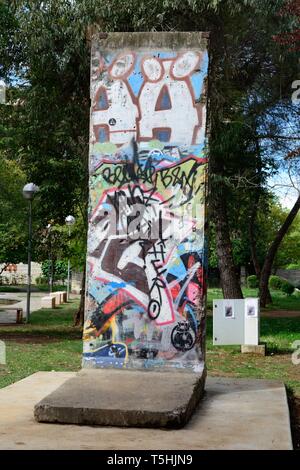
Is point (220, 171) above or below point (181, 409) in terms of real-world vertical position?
above

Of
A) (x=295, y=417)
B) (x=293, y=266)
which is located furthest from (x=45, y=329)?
(x=293, y=266)

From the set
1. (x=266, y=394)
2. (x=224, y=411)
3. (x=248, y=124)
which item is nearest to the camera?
(x=224, y=411)

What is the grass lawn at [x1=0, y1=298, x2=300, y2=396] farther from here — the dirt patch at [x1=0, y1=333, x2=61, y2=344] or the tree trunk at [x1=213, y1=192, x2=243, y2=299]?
the tree trunk at [x1=213, y1=192, x2=243, y2=299]

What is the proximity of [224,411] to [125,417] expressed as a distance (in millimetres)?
1139

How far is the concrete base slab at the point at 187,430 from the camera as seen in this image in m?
4.99

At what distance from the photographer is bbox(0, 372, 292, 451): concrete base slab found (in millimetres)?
4988

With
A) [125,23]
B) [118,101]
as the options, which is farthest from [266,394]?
[125,23]

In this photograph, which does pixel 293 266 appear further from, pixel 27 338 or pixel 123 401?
pixel 123 401

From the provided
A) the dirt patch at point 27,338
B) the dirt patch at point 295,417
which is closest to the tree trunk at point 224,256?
the dirt patch at point 27,338

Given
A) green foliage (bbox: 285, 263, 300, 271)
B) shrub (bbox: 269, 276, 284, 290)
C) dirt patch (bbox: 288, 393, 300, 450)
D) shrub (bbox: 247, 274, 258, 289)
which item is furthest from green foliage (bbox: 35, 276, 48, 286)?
dirt patch (bbox: 288, 393, 300, 450)

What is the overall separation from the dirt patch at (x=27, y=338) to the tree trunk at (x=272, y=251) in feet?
33.3

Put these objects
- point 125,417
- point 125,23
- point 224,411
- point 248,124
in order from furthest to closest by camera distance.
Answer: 1. point 248,124
2. point 125,23
3. point 224,411
4. point 125,417
